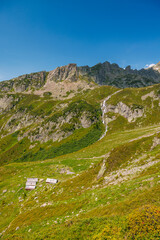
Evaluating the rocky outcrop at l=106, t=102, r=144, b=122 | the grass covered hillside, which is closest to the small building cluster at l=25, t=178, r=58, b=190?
the grass covered hillside

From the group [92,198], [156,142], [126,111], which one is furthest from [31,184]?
[126,111]

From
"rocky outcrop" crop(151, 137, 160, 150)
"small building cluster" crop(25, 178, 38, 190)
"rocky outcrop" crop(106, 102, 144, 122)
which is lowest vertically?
"small building cluster" crop(25, 178, 38, 190)

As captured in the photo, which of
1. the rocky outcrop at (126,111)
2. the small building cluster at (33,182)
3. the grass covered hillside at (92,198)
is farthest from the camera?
the rocky outcrop at (126,111)

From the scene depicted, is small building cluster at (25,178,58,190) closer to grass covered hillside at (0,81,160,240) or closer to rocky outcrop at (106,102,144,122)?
grass covered hillside at (0,81,160,240)

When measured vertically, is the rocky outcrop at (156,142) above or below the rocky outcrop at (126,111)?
below

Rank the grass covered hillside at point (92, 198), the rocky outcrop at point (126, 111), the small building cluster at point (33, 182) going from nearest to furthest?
the grass covered hillside at point (92, 198) < the small building cluster at point (33, 182) < the rocky outcrop at point (126, 111)

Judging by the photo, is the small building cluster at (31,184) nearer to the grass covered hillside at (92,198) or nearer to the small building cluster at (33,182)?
the small building cluster at (33,182)

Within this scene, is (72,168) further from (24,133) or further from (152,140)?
(24,133)

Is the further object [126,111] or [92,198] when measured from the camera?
[126,111]

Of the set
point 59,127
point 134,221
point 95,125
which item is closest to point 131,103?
point 95,125

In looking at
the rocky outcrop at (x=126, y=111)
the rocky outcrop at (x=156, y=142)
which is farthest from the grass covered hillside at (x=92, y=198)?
the rocky outcrop at (x=126, y=111)

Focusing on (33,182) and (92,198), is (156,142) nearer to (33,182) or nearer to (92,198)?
(92,198)

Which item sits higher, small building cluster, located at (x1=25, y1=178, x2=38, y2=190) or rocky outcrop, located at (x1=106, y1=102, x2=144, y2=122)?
rocky outcrop, located at (x1=106, y1=102, x2=144, y2=122)

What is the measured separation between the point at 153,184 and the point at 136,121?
5152 inches
